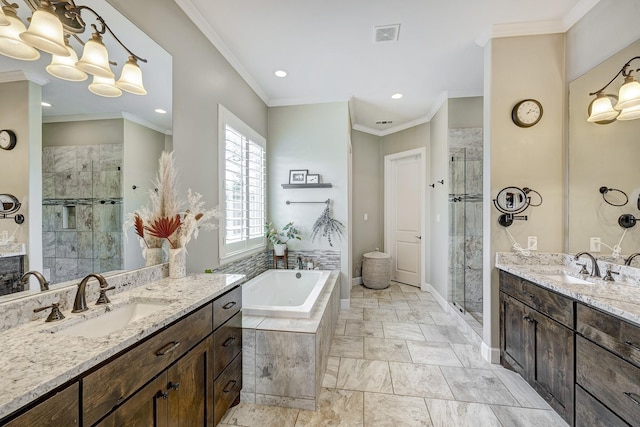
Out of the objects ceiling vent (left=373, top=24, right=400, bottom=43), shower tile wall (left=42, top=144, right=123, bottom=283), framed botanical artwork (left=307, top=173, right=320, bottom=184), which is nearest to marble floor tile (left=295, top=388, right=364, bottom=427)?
shower tile wall (left=42, top=144, right=123, bottom=283)

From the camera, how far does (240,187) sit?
3.04m

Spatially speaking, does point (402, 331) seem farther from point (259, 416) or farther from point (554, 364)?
point (259, 416)

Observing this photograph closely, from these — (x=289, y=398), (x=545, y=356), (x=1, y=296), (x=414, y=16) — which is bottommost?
(x=289, y=398)

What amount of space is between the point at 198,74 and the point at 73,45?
103 centimetres

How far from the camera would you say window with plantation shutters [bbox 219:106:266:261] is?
8.84 feet

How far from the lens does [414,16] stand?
2.20 metres

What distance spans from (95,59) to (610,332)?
284 centimetres

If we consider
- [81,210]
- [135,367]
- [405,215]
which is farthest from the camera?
[405,215]

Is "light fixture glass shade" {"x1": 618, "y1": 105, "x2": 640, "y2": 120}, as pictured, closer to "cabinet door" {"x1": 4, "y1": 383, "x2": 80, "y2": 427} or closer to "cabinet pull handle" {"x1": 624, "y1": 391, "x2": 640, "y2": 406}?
"cabinet pull handle" {"x1": 624, "y1": 391, "x2": 640, "y2": 406}

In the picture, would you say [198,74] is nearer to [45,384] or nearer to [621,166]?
[45,384]

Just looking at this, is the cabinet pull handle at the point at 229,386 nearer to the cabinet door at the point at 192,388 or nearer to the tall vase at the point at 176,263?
the cabinet door at the point at 192,388

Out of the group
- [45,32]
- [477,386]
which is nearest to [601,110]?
[477,386]

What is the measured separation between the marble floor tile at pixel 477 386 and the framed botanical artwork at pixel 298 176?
103 inches

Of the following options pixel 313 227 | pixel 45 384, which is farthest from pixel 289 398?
pixel 313 227
